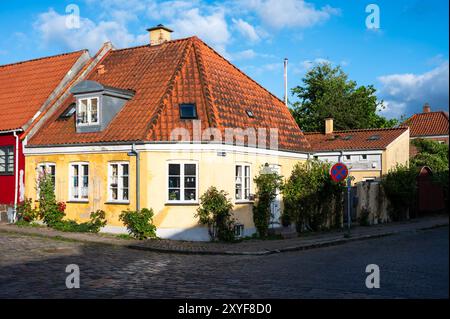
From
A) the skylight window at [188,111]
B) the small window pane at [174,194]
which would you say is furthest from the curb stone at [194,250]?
the skylight window at [188,111]

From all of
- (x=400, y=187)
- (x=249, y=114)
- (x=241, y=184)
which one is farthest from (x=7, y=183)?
(x=400, y=187)

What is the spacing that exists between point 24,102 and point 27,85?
1626 millimetres

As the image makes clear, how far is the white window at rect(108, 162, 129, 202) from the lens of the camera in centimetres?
1867

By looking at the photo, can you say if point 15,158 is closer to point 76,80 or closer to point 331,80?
point 76,80

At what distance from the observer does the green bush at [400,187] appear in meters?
27.1

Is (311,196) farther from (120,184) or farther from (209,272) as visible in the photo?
(209,272)

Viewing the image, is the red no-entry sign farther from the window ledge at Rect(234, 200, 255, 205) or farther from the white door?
the window ledge at Rect(234, 200, 255, 205)

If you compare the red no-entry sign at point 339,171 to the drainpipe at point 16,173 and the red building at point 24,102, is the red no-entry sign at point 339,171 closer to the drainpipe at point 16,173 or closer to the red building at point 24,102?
the red building at point 24,102

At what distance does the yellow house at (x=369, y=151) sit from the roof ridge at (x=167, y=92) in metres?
14.0

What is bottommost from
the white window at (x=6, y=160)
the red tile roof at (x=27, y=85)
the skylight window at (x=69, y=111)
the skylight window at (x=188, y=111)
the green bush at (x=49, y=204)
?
the green bush at (x=49, y=204)
